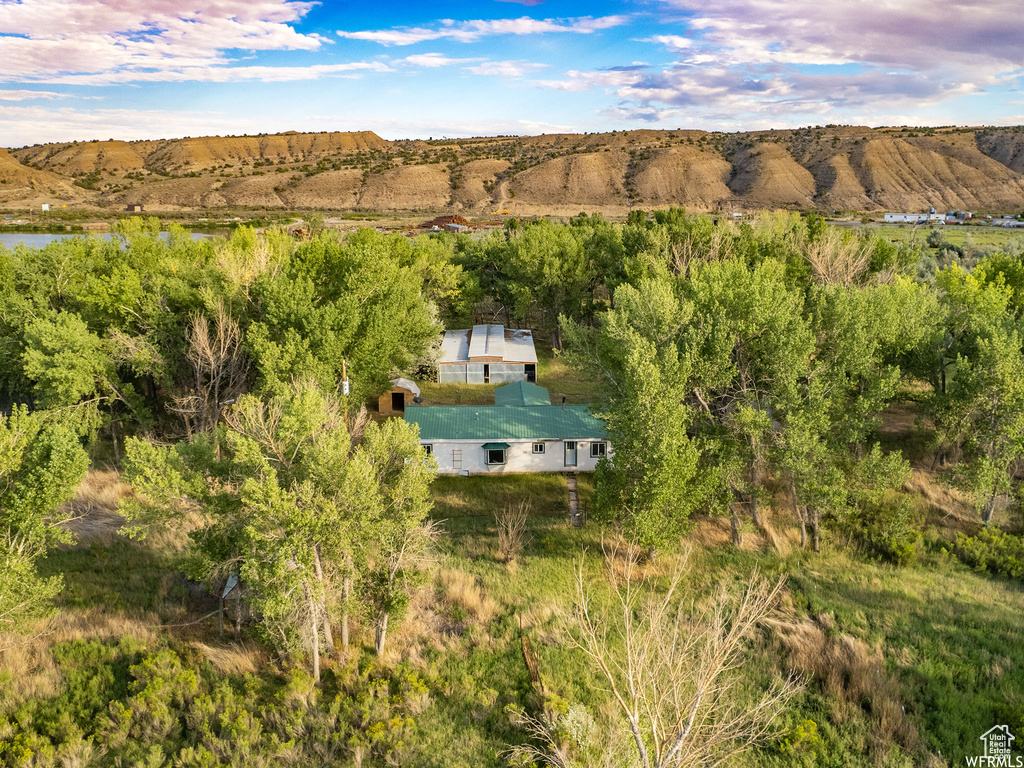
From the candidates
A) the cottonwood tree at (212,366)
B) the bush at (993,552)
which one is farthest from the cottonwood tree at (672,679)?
the cottonwood tree at (212,366)

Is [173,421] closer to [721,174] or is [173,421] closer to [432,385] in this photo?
[432,385]

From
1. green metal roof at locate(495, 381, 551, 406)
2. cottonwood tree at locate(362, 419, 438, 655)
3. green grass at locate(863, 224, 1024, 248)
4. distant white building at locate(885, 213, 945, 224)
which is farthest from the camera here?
distant white building at locate(885, 213, 945, 224)

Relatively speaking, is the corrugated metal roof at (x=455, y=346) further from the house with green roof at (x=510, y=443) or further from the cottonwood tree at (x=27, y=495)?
the cottonwood tree at (x=27, y=495)

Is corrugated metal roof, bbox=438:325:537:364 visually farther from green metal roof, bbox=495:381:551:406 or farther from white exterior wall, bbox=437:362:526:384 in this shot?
green metal roof, bbox=495:381:551:406

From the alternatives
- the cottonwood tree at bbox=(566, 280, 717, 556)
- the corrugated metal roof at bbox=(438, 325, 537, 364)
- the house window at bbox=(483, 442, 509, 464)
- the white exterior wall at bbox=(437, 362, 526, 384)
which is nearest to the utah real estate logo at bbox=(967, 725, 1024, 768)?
the cottonwood tree at bbox=(566, 280, 717, 556)

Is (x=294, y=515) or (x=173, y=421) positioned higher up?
(x=294, y=515)

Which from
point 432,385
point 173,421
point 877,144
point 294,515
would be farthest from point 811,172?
point 294,515
